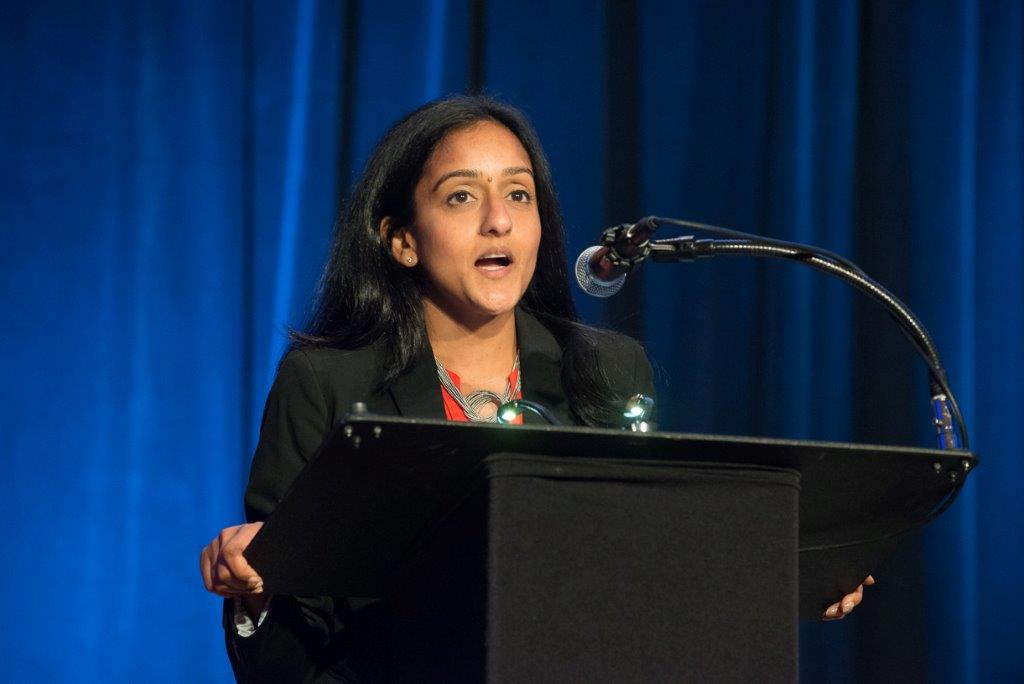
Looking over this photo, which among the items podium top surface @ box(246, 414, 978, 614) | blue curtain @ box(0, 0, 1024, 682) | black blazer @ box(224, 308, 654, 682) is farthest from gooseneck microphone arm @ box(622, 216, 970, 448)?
blue curtain @ box(0, 0, 1024, 682)

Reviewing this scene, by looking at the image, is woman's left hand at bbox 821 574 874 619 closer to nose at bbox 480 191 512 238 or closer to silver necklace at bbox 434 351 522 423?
silver necklace at bbox 434 351 522 423

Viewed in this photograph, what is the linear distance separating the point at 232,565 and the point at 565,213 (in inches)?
87.8

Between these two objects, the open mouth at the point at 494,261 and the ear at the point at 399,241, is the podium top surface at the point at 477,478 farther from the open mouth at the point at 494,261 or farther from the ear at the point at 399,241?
the ear at the point at 399,241

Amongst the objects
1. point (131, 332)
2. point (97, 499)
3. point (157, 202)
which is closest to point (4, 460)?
point (97, 499)

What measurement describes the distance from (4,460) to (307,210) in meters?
0.98

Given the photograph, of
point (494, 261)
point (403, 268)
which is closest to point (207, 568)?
point (494, 261)

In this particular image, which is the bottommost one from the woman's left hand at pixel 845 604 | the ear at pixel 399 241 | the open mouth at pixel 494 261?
the woman's left hand at pixel 845 604

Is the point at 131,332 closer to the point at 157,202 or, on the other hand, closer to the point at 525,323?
the point at 157,202

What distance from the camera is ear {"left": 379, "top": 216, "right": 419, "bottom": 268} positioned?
7.54 ft

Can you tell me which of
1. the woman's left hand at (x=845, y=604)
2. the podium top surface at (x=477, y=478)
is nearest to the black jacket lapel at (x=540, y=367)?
the woman's left hand at (x=845, y=604)

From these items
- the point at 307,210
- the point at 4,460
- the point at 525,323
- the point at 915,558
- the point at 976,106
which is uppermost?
the point at 976,106

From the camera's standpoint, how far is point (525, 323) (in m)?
2.29

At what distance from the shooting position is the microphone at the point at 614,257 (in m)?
1.58

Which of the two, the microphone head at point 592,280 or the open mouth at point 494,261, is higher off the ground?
the open mouth at point 494,261
